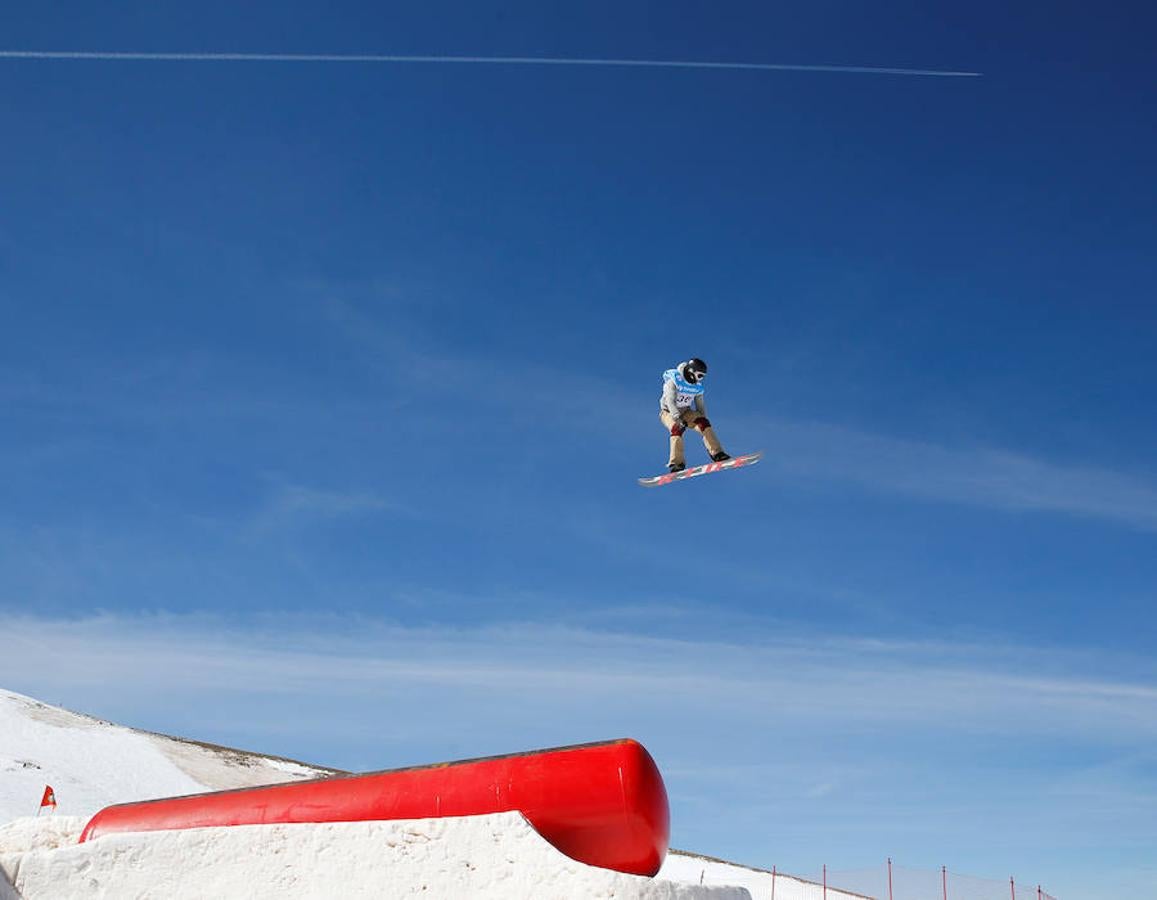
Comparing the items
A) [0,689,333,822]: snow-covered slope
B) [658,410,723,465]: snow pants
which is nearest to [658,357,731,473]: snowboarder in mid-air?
[658,410,723,465]: snow pants

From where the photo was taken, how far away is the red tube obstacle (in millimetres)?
9734

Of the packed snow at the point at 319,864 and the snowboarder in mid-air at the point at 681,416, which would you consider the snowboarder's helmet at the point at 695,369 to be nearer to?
the snowboarder in mid-air at the point at 681,416

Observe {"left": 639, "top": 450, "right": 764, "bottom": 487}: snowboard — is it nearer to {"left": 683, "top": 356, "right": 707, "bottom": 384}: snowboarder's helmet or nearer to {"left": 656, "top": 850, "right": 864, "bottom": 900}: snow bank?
{"left": 683, "top": 356, "right": 707, "bottom": 384}: snowboarder's helmet

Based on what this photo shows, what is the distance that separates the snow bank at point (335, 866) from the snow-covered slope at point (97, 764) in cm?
1568

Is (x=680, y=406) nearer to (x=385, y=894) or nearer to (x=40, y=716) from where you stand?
(x=385, y=894)

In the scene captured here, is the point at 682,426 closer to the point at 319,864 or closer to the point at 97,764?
the point at 319,864

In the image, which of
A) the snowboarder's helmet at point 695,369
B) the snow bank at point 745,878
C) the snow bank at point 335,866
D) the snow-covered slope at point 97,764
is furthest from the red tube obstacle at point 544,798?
the snow bank at point 745,878

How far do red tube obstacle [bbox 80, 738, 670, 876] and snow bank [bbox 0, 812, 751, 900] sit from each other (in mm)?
248

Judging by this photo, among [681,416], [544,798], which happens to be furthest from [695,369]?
[544,798]

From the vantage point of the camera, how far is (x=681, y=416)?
16.5 meters

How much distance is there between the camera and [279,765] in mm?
35750

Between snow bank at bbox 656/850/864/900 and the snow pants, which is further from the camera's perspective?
snow bank at bbox 656/850/864/900

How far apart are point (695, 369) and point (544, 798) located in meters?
7.55

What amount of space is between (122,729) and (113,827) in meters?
25.8
